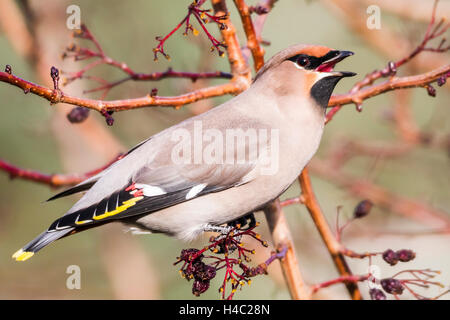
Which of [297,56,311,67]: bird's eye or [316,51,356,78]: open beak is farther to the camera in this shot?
[297,56,311,67]: bird's eye

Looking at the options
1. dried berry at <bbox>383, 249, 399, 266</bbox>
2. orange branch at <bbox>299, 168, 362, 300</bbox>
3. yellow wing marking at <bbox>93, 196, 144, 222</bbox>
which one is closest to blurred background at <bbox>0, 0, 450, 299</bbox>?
yellow wing marking at <bbox>93, 196, 144, 222</bbox>

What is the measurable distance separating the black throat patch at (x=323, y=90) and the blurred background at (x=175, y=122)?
0.74m

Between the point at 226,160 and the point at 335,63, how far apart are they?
0.77 m

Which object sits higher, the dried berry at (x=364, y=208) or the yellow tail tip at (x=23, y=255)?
the yellow tail tip at (x=23, y=255)

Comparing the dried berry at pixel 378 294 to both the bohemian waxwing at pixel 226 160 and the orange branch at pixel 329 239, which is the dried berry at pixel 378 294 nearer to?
the orange branch at pixel 329 239

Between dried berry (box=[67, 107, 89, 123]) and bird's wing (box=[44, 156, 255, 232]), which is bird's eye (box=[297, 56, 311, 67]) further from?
dried berry (box=[67, 107, 89, 123])

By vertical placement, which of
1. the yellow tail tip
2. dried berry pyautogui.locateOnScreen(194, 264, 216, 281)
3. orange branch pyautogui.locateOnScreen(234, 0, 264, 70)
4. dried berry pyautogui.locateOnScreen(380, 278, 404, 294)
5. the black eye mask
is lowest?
dried berry pyautogui.locateOnScreen(380, 278, 404, 294)

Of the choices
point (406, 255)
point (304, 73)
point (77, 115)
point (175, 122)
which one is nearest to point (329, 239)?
point (406, 255)

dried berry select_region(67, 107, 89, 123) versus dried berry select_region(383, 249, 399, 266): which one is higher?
dried berry select_region(67, 107, 89, 123)

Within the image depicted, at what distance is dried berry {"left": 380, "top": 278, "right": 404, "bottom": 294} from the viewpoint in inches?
115

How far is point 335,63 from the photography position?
3207 millimetres

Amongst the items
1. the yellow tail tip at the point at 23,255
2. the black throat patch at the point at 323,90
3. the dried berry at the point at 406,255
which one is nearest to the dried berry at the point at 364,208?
the dried berry at the point at 406,255

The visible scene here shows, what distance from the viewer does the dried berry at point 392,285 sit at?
2.91 meters

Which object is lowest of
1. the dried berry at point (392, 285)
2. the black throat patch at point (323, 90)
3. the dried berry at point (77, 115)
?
the dried berry at point (392, 285)
